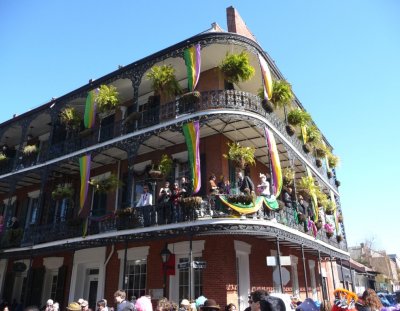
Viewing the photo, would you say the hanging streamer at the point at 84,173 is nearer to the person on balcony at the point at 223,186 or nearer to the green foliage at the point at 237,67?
the person on balcony at the point at 223,186

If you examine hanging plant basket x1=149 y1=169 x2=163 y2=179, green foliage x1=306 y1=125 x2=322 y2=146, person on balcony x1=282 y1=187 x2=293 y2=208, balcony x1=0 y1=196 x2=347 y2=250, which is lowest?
balcony x1=0 y1=196 x2=347 y2=250

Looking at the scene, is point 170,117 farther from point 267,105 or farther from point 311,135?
point 311,135

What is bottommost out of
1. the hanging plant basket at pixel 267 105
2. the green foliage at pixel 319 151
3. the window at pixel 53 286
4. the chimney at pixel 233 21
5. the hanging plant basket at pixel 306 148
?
the window at pixel 53 286

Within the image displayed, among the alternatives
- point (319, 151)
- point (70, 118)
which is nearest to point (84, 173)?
point (70, 118)

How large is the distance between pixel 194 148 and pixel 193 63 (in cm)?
316

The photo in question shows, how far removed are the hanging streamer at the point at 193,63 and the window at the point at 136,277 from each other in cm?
711

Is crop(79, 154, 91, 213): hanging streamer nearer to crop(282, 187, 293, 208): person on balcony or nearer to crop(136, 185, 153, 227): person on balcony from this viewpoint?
crop(136, 185, 153, 227): person on balcony

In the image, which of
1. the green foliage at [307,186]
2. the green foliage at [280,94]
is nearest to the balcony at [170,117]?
the green foliage at [280,94]

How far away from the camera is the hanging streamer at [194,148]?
423 inches

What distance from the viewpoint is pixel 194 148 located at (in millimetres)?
11133

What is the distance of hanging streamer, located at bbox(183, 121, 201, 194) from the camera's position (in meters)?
10.8

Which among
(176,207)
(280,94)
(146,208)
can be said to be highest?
(280,94)

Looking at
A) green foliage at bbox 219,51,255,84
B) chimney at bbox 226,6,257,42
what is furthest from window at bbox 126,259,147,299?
chimney at bbox 226,6,257,42

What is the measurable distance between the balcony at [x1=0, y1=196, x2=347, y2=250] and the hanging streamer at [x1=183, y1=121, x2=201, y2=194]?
2.36 feet
